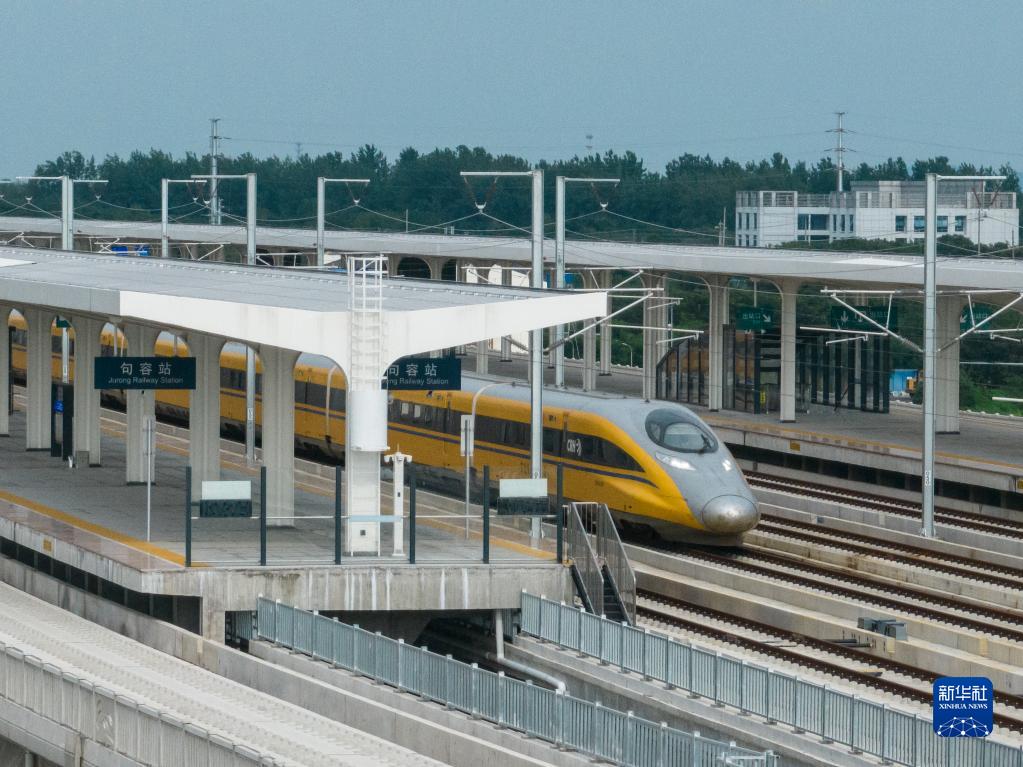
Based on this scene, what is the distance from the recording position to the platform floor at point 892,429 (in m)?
43.8

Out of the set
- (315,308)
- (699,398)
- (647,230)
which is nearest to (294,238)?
(699,398)

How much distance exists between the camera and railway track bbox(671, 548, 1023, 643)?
96.6 ft

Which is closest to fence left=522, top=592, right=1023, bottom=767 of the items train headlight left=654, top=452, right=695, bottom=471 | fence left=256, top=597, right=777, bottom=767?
fence left=256, top=597, right=777, bottom=767

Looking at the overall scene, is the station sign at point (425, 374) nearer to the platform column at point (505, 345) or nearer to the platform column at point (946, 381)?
the platform column at point (946, 381)

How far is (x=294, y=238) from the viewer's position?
6838 centimetres

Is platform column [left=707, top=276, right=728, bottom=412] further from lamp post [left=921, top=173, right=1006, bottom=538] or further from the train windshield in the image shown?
the train windshield

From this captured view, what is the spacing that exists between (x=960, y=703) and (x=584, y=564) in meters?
13.1

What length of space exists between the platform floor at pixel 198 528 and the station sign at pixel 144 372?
214 centimetres

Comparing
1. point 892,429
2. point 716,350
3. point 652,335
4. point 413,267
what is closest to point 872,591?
point 892,429

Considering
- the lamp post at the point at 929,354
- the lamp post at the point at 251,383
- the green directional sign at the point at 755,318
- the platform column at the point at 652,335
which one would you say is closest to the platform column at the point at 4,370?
the lamp post at the point at 251,383

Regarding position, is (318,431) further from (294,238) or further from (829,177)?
(829,177)

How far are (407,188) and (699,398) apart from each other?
92844 millimetres

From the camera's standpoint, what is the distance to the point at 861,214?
126 meters

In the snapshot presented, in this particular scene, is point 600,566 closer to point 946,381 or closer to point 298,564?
point 298,564
